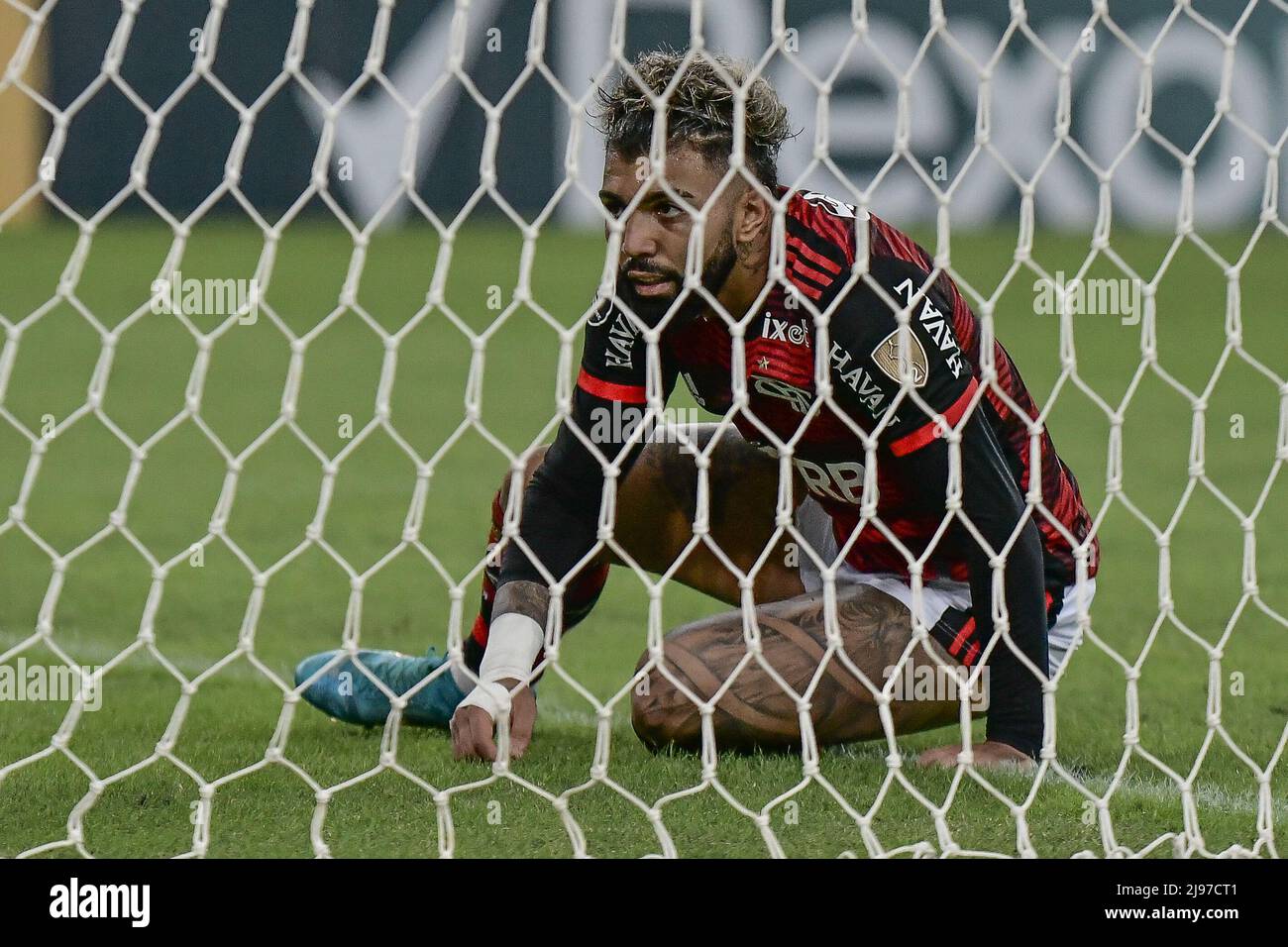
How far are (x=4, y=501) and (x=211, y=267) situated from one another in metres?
5.15

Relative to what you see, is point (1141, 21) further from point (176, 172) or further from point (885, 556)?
point (885, 556)

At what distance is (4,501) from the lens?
568cm

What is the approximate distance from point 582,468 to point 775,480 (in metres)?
0.47

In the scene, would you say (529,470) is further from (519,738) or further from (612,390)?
(519,738)

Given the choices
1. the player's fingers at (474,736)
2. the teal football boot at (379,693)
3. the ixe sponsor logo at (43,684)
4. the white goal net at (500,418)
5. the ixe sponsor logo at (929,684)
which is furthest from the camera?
the ixe sponsor logo at (43,684)

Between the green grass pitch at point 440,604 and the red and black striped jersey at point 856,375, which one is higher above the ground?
the red and black striped jersey at point 856,375

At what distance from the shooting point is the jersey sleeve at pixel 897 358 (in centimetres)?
288

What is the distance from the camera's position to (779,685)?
310 centimetres

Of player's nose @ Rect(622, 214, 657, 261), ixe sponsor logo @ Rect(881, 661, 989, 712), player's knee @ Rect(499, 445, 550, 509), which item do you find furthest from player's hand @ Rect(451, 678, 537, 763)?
player's nose @ Rect(622, 214, 657, 261)

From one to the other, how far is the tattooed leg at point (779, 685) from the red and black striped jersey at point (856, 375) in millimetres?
181

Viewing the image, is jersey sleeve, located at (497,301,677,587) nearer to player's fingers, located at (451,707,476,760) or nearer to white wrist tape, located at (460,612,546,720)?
white wrist tape, located at (460,612,546,720)

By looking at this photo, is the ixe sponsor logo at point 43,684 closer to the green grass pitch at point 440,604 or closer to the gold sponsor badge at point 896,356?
the green grass pitch at point 440,604
